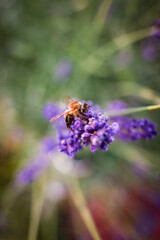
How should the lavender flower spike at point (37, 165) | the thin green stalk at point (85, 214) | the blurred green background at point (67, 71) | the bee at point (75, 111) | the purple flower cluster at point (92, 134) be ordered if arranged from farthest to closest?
the blurred green background at point (67, 71) → the lavender flower spike at point (37, 165) → the thin green stalk at point (85, 214) → the bee at point (75, 111) → the purple flower cluster at point (92, 134)

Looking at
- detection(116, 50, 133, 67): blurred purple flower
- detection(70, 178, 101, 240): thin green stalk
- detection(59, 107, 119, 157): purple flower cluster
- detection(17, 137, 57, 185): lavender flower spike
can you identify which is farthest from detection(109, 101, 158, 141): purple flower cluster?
detection(116, 50, 133, 67): blurred purple flower

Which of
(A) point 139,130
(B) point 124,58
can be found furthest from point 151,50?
(A) point 139,130

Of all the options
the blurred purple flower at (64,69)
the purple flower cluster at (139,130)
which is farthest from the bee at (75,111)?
the blurred purple flower at (64,69)

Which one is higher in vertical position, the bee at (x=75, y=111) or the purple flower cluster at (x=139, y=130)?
the bee at (x=75, y=111)

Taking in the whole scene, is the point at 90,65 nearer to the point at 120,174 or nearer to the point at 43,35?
the point at 43,35

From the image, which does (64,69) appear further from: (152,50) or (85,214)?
(85,214)

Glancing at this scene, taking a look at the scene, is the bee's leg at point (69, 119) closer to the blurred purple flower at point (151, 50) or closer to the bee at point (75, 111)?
the bee at point (75, 111)
